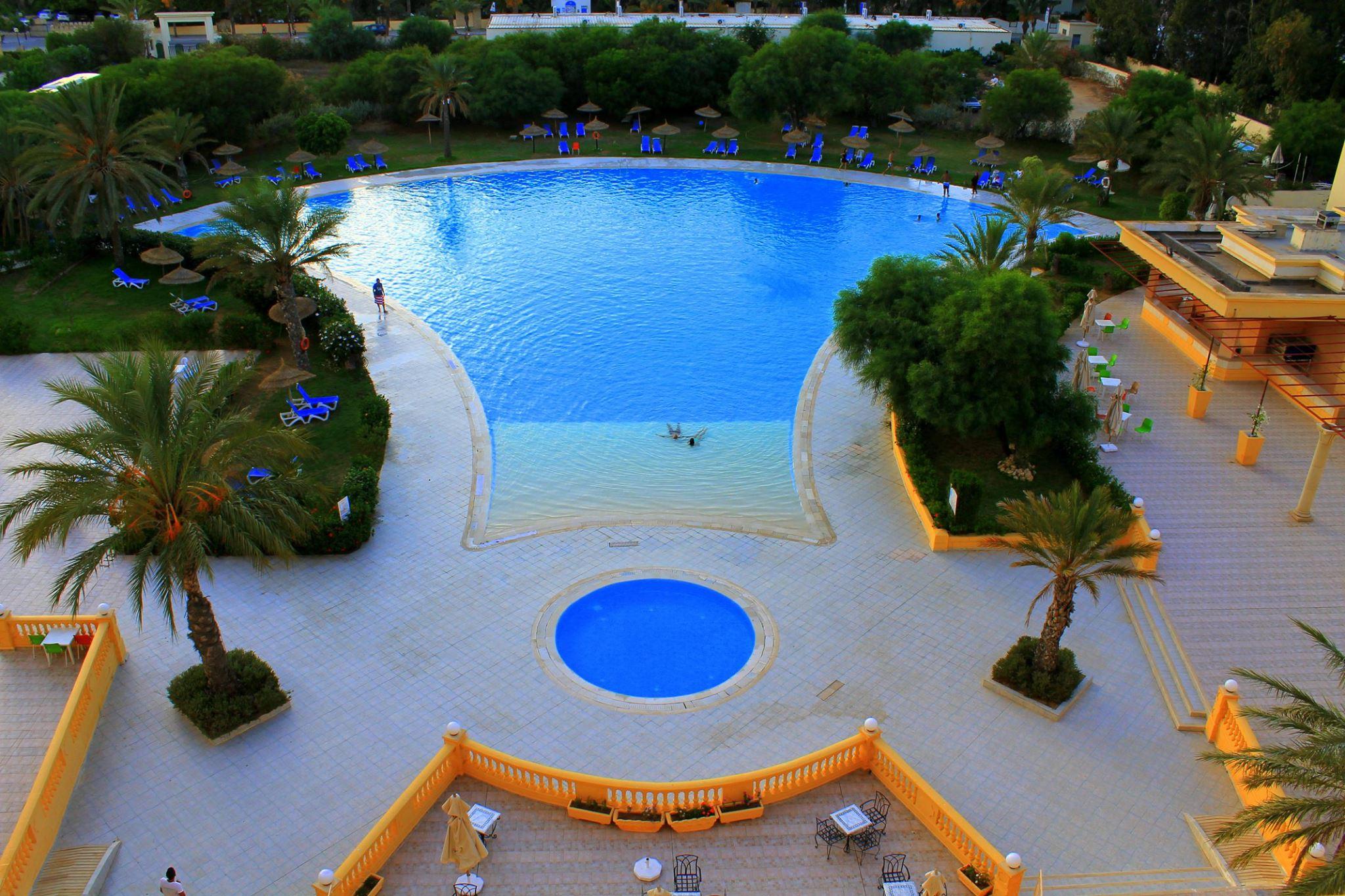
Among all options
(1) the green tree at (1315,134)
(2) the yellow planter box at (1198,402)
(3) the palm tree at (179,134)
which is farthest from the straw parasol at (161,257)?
(1) the green tree at (1315,134)

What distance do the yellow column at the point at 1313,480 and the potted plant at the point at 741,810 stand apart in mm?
14030

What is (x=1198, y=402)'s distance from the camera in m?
25.3

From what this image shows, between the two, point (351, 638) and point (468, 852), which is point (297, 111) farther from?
point (468, 852)

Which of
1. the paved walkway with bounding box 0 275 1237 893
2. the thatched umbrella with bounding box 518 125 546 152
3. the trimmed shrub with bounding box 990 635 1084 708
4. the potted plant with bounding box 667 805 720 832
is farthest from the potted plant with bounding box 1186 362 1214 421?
the thatched umbrella with bounding box 518 125 546 152

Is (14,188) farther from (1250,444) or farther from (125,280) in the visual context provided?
(1250,444)

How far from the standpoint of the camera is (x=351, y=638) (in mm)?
18156

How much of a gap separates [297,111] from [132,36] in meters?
18.3

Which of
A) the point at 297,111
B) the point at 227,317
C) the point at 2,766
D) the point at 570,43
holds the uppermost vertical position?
the point at 570,43

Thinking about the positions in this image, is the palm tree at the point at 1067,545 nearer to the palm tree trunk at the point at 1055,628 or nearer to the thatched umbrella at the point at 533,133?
the palm tree trunk at the point at 1055,628

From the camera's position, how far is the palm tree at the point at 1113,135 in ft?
145

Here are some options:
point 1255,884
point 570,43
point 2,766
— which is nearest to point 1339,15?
point 570,43

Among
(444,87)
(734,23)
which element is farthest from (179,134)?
(734,23)

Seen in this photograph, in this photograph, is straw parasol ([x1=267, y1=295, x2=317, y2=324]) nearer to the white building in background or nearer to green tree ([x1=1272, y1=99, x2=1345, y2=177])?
the white building in background

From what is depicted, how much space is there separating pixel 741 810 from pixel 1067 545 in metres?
6.38
